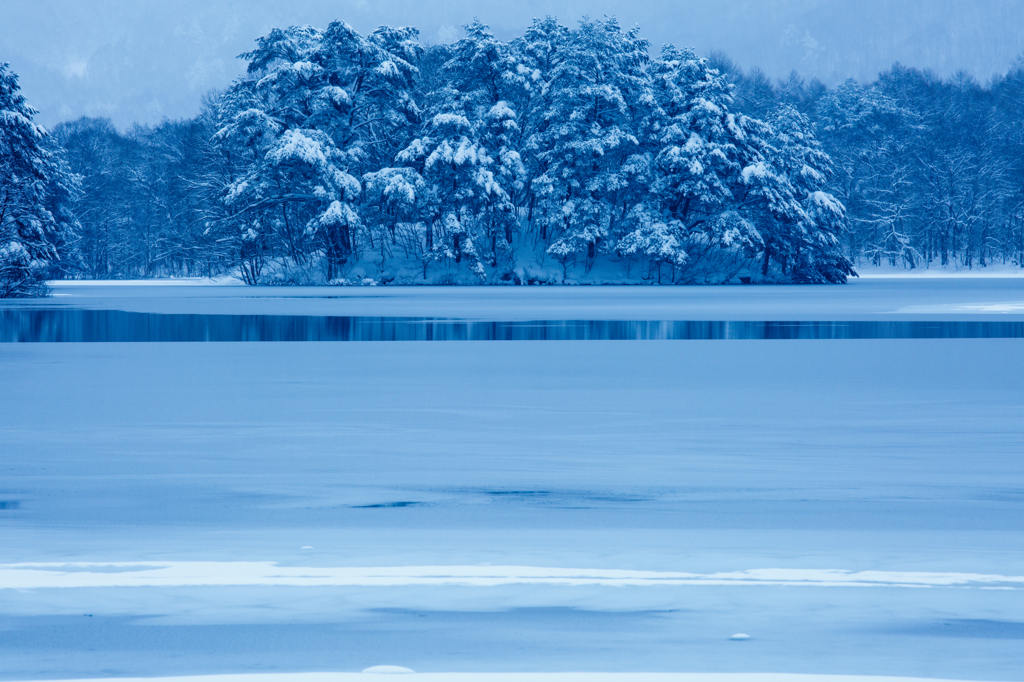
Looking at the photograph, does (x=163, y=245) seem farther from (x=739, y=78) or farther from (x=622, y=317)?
(x=622, y=317)

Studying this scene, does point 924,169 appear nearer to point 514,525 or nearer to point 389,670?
point 514,525

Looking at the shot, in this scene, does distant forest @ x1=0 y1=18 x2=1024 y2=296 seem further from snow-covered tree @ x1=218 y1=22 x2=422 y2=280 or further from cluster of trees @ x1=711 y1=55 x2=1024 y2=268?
cluster of trees @ x1=711 y1=55 x2=1024 y2=268

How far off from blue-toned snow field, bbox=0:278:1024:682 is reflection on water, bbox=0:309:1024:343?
8837 mm

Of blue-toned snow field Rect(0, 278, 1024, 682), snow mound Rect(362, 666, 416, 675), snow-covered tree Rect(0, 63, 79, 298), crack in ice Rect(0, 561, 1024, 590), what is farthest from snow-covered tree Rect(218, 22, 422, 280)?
snow mound Rect(362, 666, 416, 675)

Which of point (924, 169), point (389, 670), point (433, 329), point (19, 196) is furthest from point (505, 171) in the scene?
point (389, 670)

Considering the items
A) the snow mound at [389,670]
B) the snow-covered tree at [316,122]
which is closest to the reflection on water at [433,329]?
the snow mound at [389,670]

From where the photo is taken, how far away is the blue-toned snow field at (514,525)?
4.77m

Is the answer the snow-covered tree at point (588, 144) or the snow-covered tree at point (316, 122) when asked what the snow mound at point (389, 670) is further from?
the snow-covered tree at point (316, 122)

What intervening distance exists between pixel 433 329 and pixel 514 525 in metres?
20.9

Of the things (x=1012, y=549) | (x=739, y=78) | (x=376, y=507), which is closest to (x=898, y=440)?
(x=1012, y=549)

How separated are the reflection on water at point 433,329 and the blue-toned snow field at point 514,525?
29.0 ft

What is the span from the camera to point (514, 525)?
277 inches

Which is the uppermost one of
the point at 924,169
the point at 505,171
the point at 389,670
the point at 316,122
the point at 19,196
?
the point at 924,169

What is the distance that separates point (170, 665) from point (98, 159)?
114m
